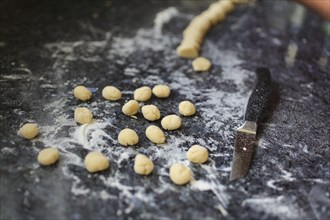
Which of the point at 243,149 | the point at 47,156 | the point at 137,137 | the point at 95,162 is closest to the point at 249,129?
the point at 243,149

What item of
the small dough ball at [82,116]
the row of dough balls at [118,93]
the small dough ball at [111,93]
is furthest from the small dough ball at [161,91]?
the small dough ball at [82,116]

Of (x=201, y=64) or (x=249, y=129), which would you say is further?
(x=201, y=64)

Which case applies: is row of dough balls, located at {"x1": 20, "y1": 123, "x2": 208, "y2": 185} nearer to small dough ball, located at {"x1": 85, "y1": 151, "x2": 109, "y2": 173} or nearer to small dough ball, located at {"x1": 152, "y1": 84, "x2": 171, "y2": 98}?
small dough ball, located at {"x1": 85, "y1": 151, "x2": 109, "y2": 173}

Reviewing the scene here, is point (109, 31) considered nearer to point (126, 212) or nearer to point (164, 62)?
point (164, 62)

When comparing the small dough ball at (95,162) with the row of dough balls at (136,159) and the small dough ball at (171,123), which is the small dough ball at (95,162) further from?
the small dough ball at (171,123)

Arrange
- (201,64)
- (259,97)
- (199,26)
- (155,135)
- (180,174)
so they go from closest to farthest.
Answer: (180,174)
(155,135)
(259,97)
(201,64)
(199,26)

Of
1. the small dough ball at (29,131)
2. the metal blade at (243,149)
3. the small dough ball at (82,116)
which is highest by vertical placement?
the metal blade at (243,149)

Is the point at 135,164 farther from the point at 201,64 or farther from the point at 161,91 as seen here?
the point at 201,64
